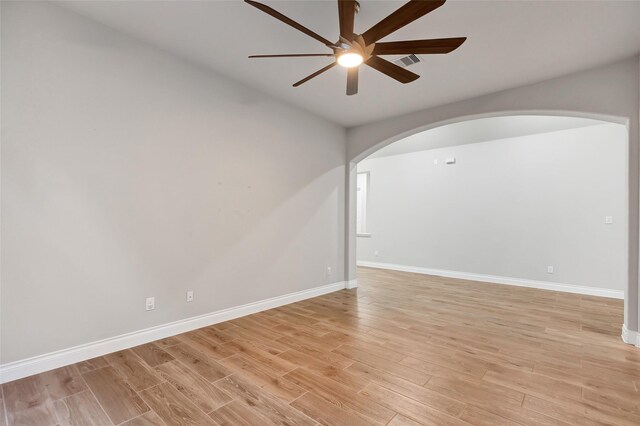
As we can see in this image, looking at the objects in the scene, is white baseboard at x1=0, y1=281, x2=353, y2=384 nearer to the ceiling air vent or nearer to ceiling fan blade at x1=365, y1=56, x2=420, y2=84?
ceiling fan blade at x1=365, y1=56, x2=420, y2=84

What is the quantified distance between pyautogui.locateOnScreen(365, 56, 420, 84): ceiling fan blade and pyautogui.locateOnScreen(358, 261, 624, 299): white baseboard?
16.0 feet

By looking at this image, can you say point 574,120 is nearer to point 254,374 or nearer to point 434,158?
point 434,158

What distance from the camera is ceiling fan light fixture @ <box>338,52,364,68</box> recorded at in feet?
6.85

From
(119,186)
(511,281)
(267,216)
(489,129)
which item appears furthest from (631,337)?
(119,186)

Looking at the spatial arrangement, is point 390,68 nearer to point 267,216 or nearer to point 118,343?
point 267,216

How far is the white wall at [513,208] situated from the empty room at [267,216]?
0.07 m

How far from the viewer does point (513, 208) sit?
5.56 meters

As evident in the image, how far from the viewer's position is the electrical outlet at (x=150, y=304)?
2766 mm

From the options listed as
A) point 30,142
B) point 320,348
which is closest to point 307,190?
point 320,348

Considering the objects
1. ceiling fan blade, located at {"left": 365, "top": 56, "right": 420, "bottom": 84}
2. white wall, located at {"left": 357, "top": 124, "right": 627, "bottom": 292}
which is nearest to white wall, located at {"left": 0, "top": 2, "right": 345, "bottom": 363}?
ceiling fan blade, located at {"left": 365, "top": 56, "right": 420, "bottom": 84}

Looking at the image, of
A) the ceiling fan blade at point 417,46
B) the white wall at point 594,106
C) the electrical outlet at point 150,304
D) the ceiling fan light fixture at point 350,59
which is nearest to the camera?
the ceiling fan blade at point 417,46

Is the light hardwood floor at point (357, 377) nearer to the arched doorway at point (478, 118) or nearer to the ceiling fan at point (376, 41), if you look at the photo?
the arched doorway at point (478, 118)

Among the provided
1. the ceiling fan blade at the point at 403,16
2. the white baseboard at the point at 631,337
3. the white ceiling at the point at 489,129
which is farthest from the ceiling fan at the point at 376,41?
the white baseboard at the point at 631,337

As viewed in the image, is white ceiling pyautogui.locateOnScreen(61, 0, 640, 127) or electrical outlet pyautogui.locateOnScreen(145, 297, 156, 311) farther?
electrical outlet pyautogui.locateOnScreen(145, 297, 156, 311)
